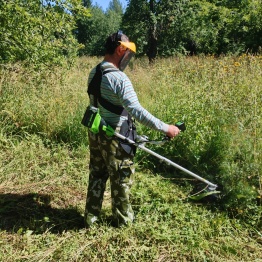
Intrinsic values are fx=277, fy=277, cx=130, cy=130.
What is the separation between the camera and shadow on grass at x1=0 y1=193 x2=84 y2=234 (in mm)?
2902

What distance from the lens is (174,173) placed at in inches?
150

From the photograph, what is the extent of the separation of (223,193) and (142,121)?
1.51 meters

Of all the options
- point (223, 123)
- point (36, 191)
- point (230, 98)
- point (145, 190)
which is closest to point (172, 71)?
point (230, 98)

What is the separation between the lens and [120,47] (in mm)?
2221

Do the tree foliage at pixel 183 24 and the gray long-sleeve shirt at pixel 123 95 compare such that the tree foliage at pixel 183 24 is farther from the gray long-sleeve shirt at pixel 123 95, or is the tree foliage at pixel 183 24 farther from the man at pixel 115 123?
the gray long-sleeve shirt at pixel 123 95

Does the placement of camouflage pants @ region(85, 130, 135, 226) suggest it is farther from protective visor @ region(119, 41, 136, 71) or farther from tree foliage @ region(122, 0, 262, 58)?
tree foliage @ region(122, 0, 262, 58)

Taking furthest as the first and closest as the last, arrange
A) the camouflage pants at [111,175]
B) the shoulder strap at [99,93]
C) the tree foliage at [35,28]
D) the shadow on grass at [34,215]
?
1. the tree foliage at [35,28]
2. the shadow on grass at [34,215]
3. the camouflage pants at [111,175]
4. the shoulder strap at [99,93]

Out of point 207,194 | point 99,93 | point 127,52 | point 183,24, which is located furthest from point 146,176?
point 183,24

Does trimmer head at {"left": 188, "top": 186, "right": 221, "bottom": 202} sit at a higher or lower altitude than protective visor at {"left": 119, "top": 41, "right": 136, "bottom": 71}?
lower

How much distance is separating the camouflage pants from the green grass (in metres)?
0.16

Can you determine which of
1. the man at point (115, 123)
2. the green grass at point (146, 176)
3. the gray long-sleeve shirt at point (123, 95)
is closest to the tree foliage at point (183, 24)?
the green grass at point (146, 176)

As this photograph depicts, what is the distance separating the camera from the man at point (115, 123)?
2195mm

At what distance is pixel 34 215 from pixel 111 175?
1171 mm

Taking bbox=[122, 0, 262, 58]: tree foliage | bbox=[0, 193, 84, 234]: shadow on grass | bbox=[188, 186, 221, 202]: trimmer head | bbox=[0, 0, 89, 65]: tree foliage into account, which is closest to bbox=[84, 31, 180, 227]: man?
bbox=[0, 193, 84, 234]: shadow on grass
